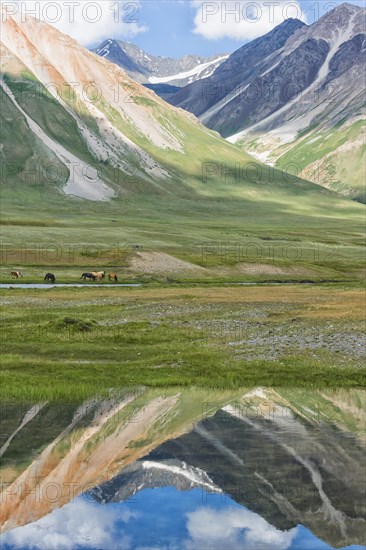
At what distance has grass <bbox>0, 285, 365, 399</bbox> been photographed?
36344mm

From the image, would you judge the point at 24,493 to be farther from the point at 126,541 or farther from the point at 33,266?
the point at 33,266

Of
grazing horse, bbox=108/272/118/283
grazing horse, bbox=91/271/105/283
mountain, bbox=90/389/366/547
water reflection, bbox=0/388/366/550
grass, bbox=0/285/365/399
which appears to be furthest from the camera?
grazing horse, bbox=108/272/118/283

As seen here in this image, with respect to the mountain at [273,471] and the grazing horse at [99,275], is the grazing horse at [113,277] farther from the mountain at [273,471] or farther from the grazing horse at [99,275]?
the mountain at [273,471]

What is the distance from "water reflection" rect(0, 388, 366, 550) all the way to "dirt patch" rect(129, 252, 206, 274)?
283ft

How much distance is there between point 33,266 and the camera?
385 feet

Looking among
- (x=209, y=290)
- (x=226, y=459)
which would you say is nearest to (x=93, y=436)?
(x=226, y=459)

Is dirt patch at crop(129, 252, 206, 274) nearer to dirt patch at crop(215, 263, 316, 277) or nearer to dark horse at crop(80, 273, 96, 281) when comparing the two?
dirt patch at crop(215, 263, 316, 277)

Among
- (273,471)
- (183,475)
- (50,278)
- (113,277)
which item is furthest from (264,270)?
(183,475)

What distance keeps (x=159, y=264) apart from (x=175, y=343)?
73289 millimetres

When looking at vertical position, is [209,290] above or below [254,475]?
below

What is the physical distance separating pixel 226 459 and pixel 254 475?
1.72 m

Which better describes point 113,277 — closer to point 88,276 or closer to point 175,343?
point 88,276

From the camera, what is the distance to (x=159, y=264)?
12044 cm

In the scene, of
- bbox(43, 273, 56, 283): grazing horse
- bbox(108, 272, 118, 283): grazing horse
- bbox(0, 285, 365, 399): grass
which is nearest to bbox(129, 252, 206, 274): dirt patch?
bbox(108, 272, 118, 283): grazing horse
